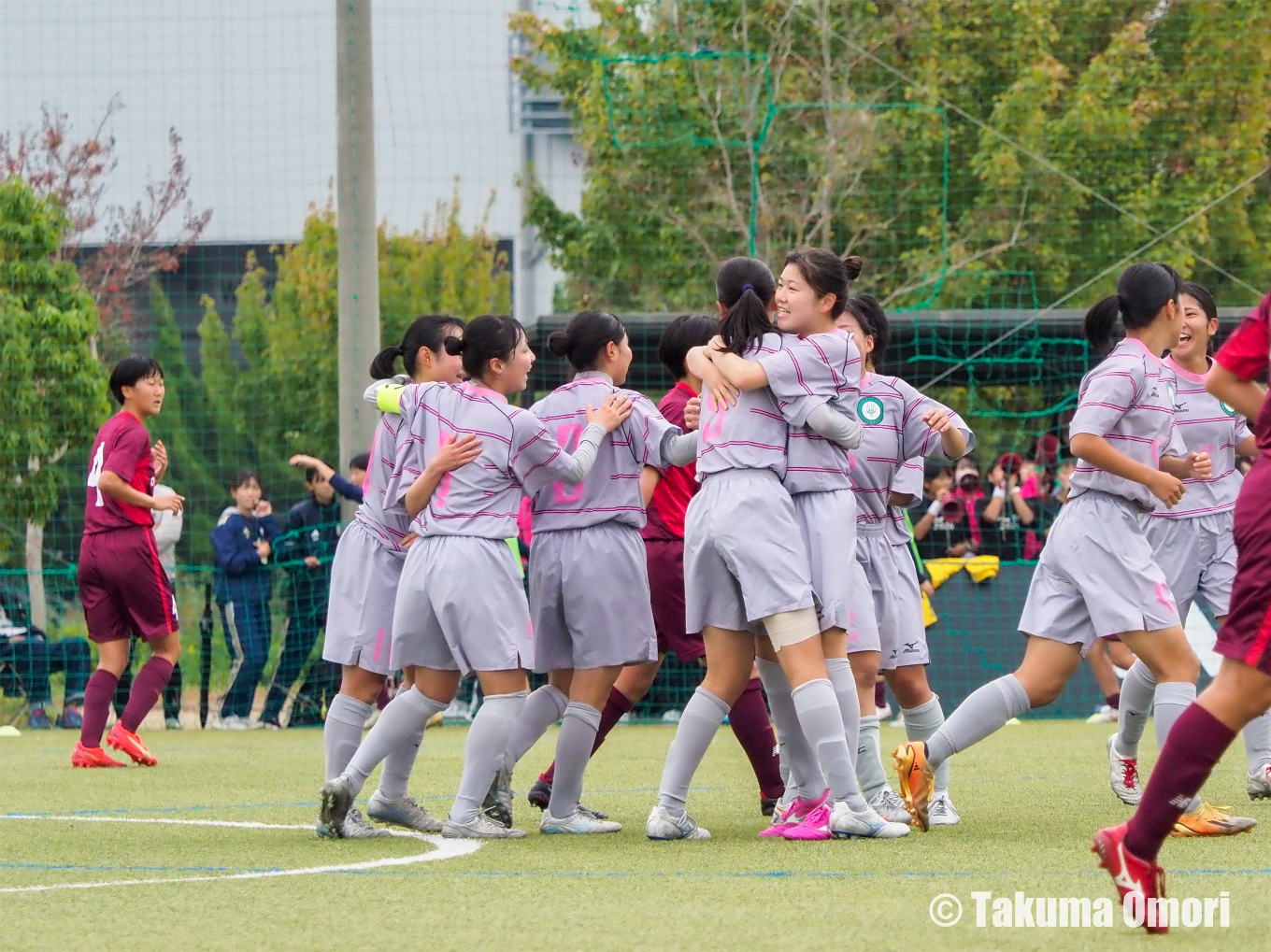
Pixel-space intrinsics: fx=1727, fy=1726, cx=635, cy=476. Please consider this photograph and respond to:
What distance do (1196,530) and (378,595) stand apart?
10.0 ft

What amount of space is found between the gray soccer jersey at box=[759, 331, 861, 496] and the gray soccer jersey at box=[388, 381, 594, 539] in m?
0.70

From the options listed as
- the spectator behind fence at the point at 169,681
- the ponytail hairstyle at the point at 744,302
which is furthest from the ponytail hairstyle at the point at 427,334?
the spectator behind fence at the point at 169,681

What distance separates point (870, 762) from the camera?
562 cm

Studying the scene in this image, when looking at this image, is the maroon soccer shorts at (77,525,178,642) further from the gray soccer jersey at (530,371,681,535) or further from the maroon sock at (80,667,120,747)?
the gray soccer jersey at (530,371,681,535)

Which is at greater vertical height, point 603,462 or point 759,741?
point 603,462

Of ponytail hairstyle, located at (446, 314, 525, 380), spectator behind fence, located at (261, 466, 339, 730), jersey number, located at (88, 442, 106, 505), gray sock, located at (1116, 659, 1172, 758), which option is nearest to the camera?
ponytail hairstyle, located at (446, 314, 525, 380)

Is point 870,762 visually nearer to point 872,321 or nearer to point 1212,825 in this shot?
point 1212,825

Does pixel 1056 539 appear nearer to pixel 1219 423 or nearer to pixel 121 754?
pixel 1219 423

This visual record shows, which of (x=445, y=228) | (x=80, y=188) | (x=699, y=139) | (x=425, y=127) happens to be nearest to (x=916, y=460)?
(x=425, y=127)

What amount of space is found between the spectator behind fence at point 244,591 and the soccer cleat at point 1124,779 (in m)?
7.26

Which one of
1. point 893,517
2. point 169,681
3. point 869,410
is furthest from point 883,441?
point 169,681

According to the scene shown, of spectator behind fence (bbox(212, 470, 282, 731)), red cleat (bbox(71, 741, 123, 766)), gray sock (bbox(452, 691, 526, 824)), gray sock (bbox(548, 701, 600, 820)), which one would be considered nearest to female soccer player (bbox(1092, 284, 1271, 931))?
gray sock (bbox(452, 691, 526, 824))

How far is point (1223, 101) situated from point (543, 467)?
1394 centimetres

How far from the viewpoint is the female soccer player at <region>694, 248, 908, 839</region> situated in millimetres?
5172
